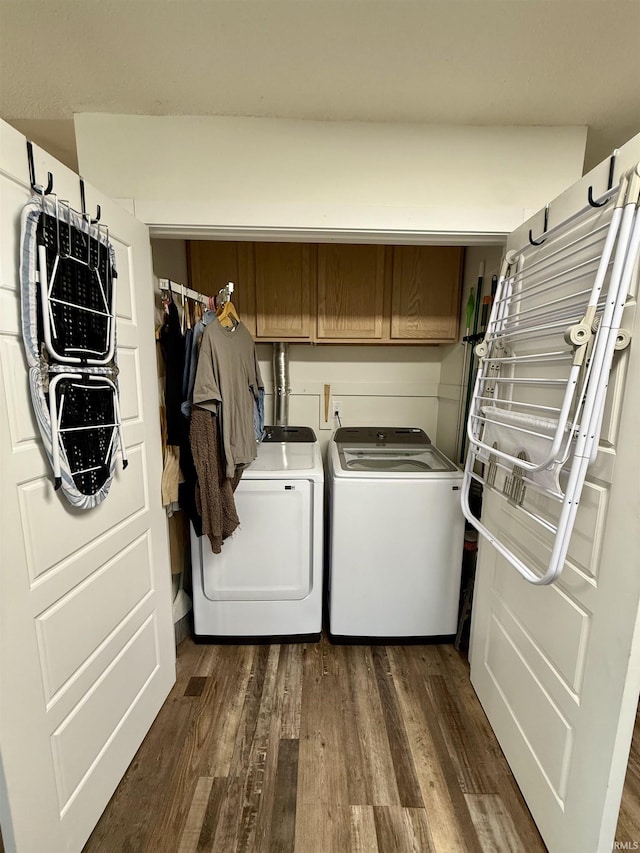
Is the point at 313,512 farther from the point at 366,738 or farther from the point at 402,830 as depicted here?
the point at 402,830

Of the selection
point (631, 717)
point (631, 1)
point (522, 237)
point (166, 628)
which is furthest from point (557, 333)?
point (166, 628)

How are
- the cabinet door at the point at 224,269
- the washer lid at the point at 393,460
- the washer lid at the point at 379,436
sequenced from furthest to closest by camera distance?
the washer lid at the point at 379,436 → the cabinet door at the point at 224,269 → the washer lid at the point at 393,460

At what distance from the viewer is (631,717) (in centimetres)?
81

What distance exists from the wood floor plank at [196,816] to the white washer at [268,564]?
64 centimetres

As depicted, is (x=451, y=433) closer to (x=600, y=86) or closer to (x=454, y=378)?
(x=454, y=378)

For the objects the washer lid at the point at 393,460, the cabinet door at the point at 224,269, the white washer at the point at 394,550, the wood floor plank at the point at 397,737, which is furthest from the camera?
the cabinet door at the point at 224,269

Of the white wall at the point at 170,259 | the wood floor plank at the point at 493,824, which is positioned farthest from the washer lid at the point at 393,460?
the white wall at the point at 170,259

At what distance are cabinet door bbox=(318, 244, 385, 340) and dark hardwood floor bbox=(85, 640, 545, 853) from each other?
190 centimetres

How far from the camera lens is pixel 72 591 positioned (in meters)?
1.02

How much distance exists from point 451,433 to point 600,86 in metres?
1.67

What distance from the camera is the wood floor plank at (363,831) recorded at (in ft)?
3.55

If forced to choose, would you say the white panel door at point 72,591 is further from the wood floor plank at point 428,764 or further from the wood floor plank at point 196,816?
the wood floor plank at point 428,764

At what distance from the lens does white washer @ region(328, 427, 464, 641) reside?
1749 mm

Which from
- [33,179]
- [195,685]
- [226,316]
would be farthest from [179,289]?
[195,685]
